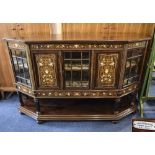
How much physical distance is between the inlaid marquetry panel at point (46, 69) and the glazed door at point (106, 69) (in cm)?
47

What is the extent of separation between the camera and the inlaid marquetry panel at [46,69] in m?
1.97

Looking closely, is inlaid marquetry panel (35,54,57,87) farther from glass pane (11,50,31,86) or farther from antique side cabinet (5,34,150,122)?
glass pane (11,50,31,86)

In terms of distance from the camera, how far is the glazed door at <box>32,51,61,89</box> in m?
1.95

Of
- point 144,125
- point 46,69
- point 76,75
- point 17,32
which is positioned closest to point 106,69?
point 76,75

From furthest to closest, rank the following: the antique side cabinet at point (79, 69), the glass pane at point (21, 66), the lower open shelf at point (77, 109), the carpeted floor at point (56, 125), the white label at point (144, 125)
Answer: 1. the lower open shelf at point (77, 109)
2. the carpeted floor at point (56, 125)
3. the glass pane at point (21, 66)
4. the antique side cabinet at point (79, 69)
5. the white label at point (144, 125)

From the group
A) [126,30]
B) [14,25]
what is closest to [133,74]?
[126,30]

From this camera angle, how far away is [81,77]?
2.10 m

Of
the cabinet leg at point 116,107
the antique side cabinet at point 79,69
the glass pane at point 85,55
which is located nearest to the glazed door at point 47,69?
the antique side cabinet at point 79,69

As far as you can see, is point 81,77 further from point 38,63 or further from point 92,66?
point 38,63

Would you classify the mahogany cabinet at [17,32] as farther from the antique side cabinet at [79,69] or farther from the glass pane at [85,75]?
the glass pane at [85,75]

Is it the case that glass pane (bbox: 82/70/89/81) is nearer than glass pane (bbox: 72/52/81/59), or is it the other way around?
glass pane (bbox: 72/52/81/59)

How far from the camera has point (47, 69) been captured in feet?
6.68

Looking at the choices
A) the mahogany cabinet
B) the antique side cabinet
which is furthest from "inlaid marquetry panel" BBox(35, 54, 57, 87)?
the mahogany cabinet

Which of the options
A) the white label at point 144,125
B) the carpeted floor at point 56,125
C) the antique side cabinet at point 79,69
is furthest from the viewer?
the carpeted floor at point 56,125
